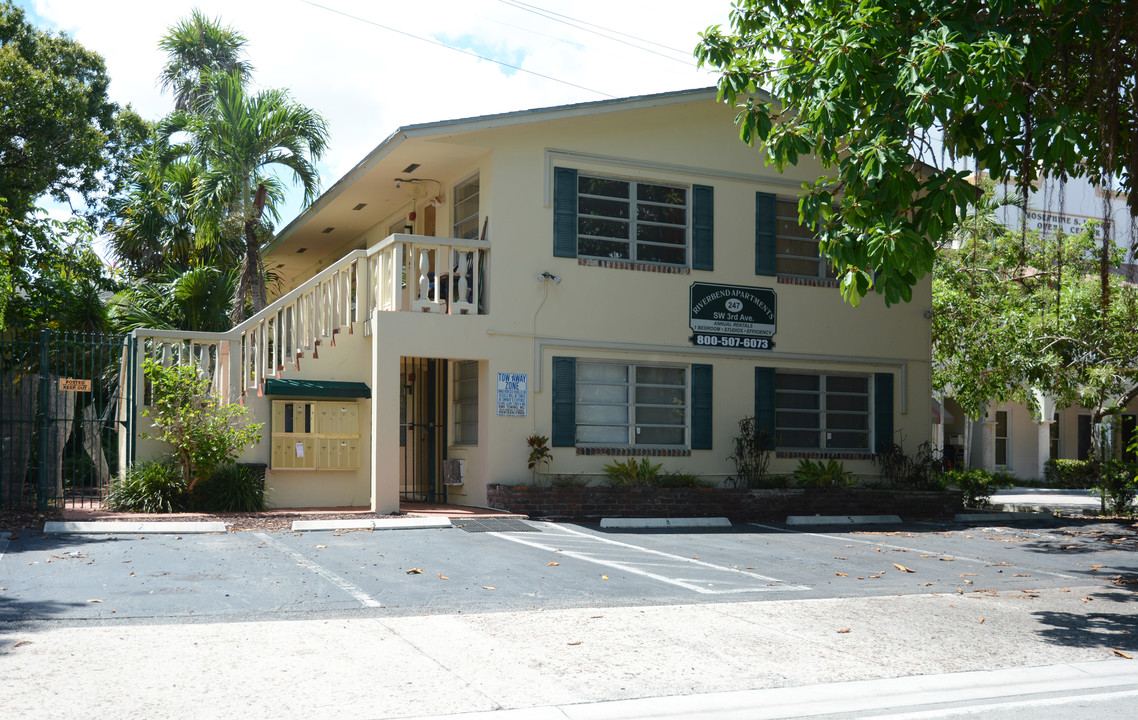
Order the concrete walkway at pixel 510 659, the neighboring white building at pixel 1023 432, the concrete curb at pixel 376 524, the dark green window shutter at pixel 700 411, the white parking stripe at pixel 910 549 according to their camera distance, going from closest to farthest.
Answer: the concrete walkway at pixel 510 659 → the white parking stripe at pixel 910 549 → the concrete curb at pixel 376 524 → the dark green window shutter at pixel 700 411 → the neighboring white building at pixel 1023 432

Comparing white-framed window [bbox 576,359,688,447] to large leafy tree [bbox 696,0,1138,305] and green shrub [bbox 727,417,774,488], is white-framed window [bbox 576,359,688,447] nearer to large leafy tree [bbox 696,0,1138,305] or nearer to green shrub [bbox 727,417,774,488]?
green shrub [bbox 727,417,774,488]

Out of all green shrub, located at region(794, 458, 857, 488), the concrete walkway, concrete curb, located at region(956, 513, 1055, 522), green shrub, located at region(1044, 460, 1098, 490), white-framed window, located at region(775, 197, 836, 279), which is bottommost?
green shrub, located at region(1044, 460, 1098, 490)

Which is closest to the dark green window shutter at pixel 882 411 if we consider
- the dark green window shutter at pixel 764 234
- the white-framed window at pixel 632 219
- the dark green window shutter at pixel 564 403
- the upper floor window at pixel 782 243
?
the upper floor window at pixel 782 243

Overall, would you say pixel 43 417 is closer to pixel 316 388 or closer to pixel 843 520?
pixel 316 388

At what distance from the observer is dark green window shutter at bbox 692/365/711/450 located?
17.2m

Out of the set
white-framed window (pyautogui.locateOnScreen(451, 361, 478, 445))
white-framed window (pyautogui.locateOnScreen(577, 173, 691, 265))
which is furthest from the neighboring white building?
white-framed window (pyautogui.locateOnScreen(451, 361, 478, 445))

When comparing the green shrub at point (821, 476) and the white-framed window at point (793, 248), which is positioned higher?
the white-framed window at point (793, 248)

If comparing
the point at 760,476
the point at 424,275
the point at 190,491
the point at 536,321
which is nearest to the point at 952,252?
the point at 760,476

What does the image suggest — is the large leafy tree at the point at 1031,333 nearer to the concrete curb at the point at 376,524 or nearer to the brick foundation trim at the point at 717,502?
the brick foundation trim at the point at 717,502

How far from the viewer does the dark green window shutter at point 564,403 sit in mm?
16250

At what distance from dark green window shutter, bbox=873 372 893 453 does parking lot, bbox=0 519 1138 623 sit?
440 cm

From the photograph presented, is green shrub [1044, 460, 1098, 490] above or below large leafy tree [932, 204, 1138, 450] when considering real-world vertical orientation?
below

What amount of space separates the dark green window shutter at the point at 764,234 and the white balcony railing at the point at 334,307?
195 inches

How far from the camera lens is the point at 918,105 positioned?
8.56m
